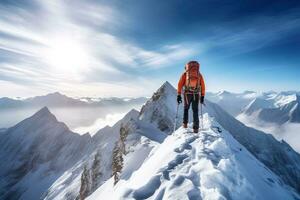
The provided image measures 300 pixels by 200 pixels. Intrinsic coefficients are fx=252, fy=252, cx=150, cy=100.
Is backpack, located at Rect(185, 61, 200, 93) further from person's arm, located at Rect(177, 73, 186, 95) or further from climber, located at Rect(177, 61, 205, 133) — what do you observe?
person's arm, located at Rect(177, 73, 186, 95)

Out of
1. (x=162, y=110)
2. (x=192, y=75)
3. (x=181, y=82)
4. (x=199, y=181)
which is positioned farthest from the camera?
(x=162, y=110)

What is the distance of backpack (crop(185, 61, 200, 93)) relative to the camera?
17062 millimetres

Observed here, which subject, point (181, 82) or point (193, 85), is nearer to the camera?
point (193, 85)

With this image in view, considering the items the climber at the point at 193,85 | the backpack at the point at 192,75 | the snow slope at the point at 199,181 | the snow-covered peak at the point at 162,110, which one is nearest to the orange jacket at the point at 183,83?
the climber at the point at 193,85

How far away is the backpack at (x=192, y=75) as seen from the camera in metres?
17.1

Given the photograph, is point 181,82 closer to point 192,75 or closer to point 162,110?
point 192,75

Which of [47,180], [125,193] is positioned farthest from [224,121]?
[47,180]

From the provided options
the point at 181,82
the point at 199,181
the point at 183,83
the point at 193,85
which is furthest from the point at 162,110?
the point at 199,181

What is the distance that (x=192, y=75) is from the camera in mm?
17156

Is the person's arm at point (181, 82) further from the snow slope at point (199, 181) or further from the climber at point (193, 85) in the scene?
the snow slope at point (199, 181)

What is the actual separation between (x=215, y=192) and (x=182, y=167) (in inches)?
103

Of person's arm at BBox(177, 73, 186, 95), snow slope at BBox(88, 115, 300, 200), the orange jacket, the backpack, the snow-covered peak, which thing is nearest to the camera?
snow slope at BBox(88, 115, 300, 200)

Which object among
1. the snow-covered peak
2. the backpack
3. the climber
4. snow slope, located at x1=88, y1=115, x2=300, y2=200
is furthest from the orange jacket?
the snow-covered peak

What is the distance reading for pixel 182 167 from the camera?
10219mm
